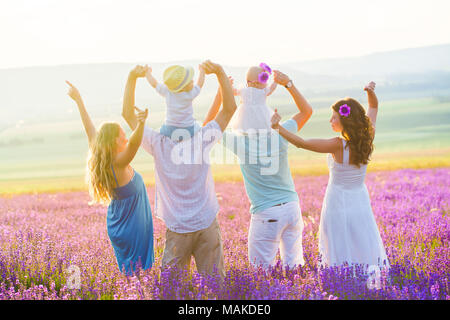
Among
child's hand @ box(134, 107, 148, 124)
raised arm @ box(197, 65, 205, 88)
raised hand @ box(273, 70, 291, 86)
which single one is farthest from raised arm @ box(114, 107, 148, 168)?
raised hand @ box(273, 70, 291, 86)

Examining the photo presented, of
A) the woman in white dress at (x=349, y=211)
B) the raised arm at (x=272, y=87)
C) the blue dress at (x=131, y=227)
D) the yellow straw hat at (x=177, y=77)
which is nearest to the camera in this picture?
the yellow straw hat at (x=177, y=77)

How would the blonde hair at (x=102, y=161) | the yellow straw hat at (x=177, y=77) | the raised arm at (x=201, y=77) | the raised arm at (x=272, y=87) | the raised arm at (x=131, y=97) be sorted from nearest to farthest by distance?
1. the yellow straw hat at (x=177, y=77)
2. the raised arm at (x=131, y=97)
3. the raised arm at (x=201, y=77)
4. the blonde hair at (x=102, y=161)
5. the raised arm at (x=272, y=87)

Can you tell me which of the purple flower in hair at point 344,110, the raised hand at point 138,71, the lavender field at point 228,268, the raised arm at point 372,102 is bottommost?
the lavender field at point 228,268

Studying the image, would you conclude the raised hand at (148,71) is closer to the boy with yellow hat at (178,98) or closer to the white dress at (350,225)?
the boy with yellow hat at (178,98)

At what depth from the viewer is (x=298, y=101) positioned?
4.08 m

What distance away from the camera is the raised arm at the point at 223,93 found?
138 inches

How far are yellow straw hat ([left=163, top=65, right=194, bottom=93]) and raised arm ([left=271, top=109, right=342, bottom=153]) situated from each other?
78cm

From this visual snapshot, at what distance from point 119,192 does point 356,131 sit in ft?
7.07

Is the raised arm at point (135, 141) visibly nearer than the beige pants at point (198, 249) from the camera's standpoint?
Yes

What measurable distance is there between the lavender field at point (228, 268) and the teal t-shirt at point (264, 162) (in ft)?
2.05

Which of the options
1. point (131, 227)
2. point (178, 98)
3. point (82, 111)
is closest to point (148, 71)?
point (178, 98)

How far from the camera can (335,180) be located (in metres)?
4.18

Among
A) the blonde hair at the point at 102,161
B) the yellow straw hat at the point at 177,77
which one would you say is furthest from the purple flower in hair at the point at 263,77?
the blonde hair at the point at 102,161

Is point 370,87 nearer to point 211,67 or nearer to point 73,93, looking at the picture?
point 211,67
